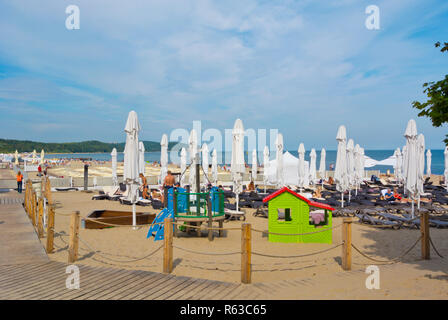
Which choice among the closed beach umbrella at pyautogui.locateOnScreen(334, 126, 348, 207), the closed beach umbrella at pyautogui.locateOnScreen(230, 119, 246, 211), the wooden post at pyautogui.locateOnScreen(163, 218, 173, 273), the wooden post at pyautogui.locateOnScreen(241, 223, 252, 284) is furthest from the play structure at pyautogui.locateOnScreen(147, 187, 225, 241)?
the closed beach umbrella at pyautogui.locateOnScreen(334, 126, 348, 207)

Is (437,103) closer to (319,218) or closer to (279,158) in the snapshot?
(319,218)

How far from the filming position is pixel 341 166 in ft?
51.7

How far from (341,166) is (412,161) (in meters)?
3.50

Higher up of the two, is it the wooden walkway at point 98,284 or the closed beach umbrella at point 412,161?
the closed beach umbrella at point 412,161

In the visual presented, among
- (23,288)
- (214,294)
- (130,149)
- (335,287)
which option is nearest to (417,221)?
(335,287)

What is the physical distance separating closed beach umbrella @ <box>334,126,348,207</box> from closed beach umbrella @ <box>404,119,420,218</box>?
9.59 ft

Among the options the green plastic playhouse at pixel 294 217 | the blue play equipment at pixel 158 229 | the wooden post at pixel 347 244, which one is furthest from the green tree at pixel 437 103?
the blue play equipment at pixel 158 229

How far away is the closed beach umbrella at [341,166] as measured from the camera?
1537cm

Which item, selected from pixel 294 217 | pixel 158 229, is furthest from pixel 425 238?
pixel 158 229

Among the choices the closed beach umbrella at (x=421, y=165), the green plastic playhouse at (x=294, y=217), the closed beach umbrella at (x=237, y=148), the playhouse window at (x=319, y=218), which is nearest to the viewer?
the green plastic playhouse at (x=294, y=217)

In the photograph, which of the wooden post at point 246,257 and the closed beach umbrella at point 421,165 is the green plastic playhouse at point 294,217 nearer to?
the wooden post at point 246,257

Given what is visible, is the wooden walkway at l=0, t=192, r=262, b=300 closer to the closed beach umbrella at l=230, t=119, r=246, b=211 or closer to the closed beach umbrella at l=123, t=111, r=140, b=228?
the closed beach umbrella at l=123, t=111, r=140, b=228

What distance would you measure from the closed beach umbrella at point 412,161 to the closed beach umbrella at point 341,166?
2.92 m

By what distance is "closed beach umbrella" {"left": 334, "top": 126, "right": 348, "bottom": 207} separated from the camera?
50.4 ft
